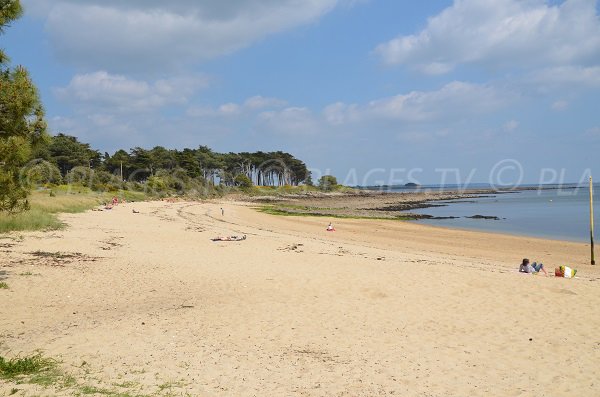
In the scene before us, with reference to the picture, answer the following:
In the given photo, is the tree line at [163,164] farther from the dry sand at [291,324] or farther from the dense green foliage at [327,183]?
the dry sand at [291,324]

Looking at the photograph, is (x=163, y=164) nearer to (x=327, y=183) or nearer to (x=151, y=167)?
(x=151, y=167)

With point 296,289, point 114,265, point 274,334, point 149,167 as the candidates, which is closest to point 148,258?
point 114,265

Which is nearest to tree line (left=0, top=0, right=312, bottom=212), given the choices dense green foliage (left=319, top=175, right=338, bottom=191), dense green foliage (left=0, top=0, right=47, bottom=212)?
dense green foliage (left=0, top=0, right=47, bottom=212)

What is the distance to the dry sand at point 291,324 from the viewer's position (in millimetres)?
6094

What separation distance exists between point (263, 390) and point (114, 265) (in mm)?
9649

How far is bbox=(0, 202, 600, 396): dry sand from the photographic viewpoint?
20.0 feet

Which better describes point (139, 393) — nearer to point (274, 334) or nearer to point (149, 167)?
point (274, 334)

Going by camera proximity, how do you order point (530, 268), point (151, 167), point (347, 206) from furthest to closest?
point (151, 167) → point (347, 206) → point (530, 268)

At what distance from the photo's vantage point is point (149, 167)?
87.2 meters

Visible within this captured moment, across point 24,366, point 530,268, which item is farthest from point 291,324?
point 530,268

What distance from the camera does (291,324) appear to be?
8695 millimetres

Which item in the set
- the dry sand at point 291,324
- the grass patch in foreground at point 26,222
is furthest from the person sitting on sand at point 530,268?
the grass patch in foreground at point 26,222

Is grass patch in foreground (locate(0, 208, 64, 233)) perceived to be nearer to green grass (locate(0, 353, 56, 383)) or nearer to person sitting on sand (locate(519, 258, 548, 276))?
green grass (locate(0, 353, 56, 383))

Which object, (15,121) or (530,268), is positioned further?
(530,268)
